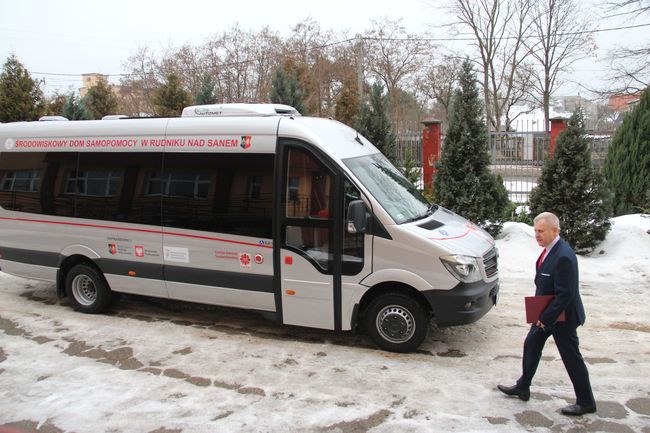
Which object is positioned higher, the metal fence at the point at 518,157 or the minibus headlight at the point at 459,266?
the metal fence at the point at 518,157

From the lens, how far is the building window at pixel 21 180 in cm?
733

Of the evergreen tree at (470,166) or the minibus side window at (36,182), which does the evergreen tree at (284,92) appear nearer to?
the evergreen tree at (470,166)

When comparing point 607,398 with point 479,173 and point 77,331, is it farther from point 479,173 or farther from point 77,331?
point 479,173

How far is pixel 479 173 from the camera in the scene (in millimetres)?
10773

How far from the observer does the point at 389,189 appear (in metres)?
6.10

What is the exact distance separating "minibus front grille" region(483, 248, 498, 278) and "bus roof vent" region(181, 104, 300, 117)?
9.56 ft

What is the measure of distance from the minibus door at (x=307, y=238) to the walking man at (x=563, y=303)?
2.07 meters

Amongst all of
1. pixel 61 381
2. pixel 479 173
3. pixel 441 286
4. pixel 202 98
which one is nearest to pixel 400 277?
pixel 441 286

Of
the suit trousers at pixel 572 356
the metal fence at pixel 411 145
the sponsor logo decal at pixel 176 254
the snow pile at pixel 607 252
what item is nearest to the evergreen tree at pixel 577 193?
the snow pile at pixel 607 252

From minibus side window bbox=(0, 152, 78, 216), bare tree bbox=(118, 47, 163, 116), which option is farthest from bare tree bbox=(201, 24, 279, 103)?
minibus side window bbox=(0, 152, 78, 216)

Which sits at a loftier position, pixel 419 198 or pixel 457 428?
pixel 419 198

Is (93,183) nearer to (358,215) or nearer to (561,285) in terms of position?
(358,215)

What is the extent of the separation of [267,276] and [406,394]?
6.63 feet

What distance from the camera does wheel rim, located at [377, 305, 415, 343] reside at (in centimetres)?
563
